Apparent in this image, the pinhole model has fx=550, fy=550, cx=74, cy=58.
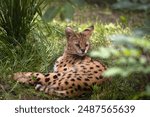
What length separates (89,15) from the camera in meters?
10.5

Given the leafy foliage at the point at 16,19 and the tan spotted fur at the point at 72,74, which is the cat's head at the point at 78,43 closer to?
the tan spotted fur at the point at 72,74

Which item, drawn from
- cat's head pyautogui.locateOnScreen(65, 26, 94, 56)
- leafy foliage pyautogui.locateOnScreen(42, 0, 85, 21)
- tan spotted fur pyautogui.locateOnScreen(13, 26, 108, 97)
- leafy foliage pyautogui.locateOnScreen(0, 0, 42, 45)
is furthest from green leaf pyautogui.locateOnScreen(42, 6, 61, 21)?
leafy foliage pyautogui.locateOnScreen(0, 0, 42, 45)

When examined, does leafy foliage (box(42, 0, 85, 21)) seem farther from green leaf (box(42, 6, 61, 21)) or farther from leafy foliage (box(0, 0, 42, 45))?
leafy foliage (box(0, 0, 42, 45))

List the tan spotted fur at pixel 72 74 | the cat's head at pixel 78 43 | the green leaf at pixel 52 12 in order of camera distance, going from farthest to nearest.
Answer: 1. the cat's head at pixel 78 43
2. the tan spotted fur at pixel 72 74
3. the green leaf at pixel 52 12

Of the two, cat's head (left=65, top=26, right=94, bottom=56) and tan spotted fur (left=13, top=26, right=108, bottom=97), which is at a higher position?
cat's head (left=65, top=26, right=94, bottom=56)

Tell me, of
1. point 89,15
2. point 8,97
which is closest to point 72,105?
point 8,97

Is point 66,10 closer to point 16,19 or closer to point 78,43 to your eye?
Answer: point 78,43

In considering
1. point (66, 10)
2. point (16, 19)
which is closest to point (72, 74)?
point (16, 19)

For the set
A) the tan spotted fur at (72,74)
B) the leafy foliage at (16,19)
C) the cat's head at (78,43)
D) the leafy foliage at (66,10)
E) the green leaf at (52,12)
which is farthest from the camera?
the leafy foliage at (16,19)

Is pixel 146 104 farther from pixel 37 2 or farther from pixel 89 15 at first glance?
pixel 89 15

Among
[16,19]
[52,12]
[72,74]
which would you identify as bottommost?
[72,74]

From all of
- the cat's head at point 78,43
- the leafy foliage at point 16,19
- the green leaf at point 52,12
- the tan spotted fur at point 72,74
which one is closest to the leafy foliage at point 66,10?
the green leaf at point 52,12

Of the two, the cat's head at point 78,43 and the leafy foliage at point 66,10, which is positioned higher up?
the leafy foliage at point 66,10

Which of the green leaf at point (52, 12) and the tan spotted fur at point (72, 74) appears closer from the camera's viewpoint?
the green leaf at point (52, 12)
